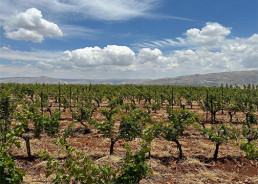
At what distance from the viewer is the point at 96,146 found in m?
12.4

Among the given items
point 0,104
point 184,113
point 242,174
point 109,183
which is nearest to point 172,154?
point 184,113

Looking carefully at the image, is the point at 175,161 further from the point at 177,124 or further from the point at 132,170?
the point at 132,170

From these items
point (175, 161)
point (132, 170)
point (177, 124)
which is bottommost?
point (175, 161)

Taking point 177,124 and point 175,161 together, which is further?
point 177,124

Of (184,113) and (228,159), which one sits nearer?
(228,159)

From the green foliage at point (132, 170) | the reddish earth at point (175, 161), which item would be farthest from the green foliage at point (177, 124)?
the green foliage at point (132, 170)

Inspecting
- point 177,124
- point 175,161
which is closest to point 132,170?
point 175,161

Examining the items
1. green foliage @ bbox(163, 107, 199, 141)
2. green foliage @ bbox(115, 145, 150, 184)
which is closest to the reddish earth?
green foliage @ bbox(163, 107, 199, 141)

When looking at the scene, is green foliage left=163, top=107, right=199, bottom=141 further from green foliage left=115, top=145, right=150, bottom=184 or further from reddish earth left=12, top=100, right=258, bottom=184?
green foliage left=115, top=145, right=150, bottom=184

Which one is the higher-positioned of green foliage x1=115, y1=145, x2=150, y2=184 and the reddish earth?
green foliage x1=115, y1=145, x2=150, y2=184

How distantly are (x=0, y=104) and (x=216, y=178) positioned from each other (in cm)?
1755

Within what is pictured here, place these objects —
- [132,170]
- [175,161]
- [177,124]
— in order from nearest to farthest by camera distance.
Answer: [132,170] → [175,161] → [177,124]

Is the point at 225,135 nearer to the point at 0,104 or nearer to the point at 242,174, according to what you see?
the point at 242,174

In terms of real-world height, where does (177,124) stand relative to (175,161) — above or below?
above
